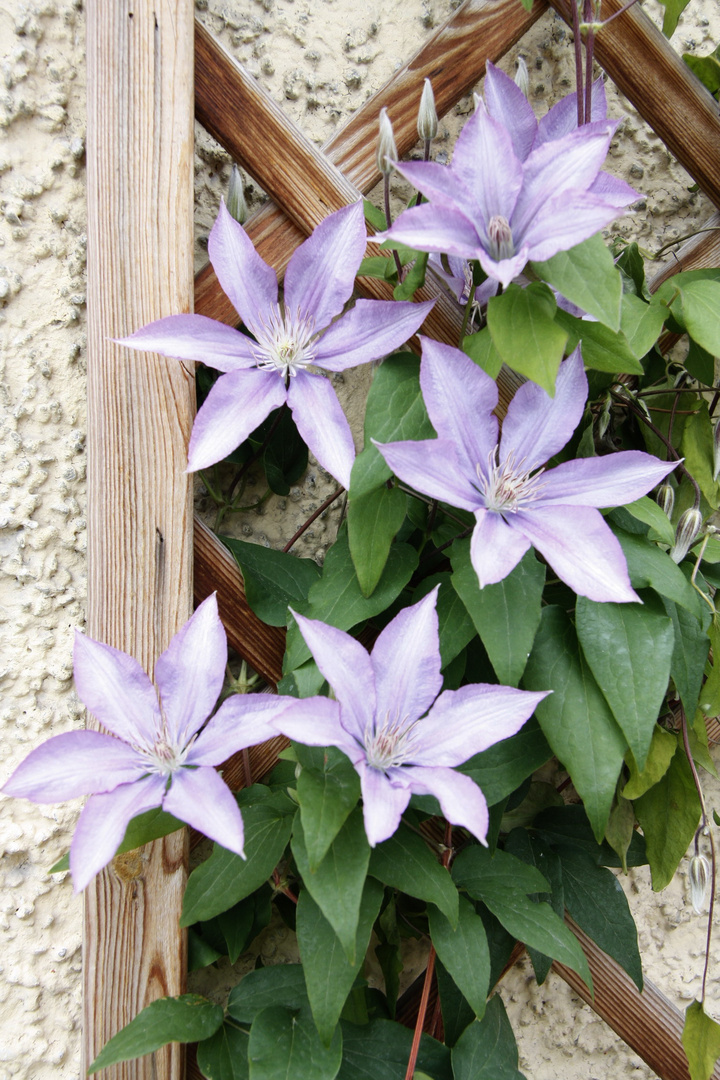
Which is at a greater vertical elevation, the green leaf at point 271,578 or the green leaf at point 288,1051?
the green leaf at point 271,578

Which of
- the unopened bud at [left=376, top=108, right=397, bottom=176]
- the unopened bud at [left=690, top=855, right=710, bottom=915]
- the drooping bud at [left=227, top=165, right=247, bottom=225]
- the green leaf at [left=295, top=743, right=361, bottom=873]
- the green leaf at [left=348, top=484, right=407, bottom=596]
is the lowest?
the unopened bud at [left=690, top=855, right=710, bottom=915]

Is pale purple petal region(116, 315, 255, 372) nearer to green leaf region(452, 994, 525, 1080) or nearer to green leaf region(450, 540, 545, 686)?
green leaf region(450, 540, 545, 686)

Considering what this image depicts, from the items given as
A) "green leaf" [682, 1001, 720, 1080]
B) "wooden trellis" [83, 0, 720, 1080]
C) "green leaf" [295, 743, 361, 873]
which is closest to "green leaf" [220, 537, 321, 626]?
"wooden trellis" [83, 0, 720, 1080]

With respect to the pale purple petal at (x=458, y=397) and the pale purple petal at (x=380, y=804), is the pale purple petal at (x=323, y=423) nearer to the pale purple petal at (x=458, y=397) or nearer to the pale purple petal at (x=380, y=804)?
the pale purple petal at (x=458, y=397)

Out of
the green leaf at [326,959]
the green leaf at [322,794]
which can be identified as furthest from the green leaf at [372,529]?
the green leaf at [326,959]

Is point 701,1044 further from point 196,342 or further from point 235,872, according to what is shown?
point 196,342

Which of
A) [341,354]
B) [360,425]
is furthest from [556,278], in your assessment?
[360,425]
